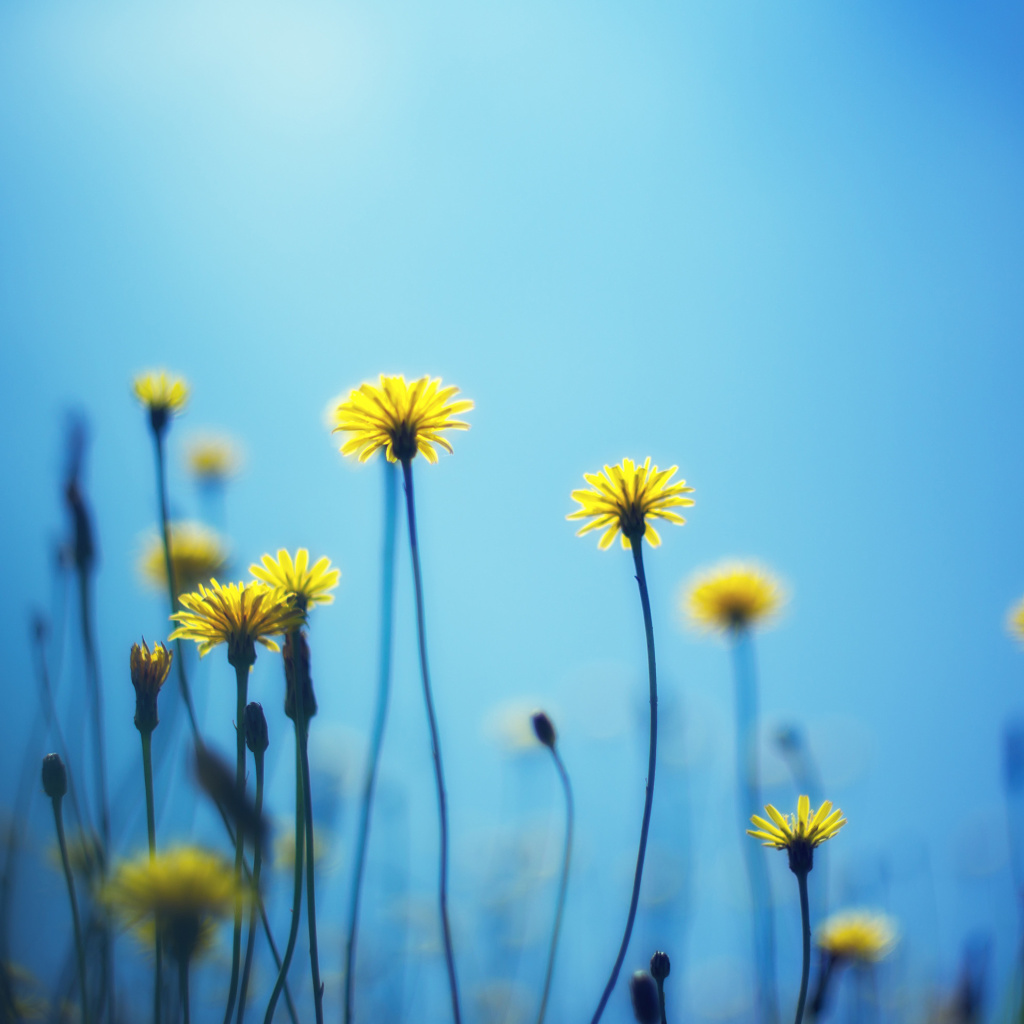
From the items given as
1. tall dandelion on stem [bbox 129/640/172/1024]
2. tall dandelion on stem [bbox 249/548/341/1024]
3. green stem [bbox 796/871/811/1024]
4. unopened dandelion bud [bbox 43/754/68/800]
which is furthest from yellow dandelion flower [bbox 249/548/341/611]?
green stem [bbox 796/871/811/1024]

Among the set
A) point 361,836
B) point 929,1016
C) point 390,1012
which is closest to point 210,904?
point 361,836

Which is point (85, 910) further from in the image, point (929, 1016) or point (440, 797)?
point (929, 1016)

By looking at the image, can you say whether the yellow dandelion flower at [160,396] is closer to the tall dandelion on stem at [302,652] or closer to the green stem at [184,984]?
the tall dandelion on stem at [302,652]

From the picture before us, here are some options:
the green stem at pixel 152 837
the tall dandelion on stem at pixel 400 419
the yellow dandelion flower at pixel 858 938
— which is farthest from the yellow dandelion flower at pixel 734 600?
the green stem at pixel 152 837

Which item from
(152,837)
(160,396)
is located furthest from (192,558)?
(152,837)

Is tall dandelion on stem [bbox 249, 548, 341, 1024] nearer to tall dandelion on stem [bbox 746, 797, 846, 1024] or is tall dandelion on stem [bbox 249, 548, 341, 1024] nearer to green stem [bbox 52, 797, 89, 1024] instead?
green stem [bbox 52, 797, 89, 1024]

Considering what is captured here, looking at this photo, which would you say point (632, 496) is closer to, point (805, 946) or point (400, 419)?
point (400, 419)
